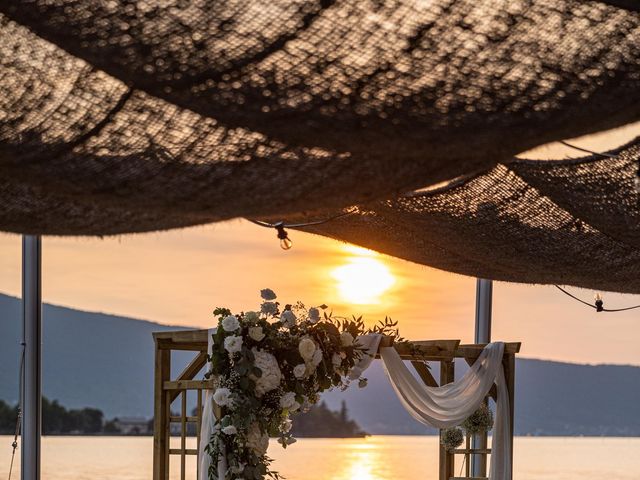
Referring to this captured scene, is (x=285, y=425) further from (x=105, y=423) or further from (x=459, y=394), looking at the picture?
(x=105, y=423)

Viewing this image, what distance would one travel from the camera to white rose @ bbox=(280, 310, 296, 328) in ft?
20.1

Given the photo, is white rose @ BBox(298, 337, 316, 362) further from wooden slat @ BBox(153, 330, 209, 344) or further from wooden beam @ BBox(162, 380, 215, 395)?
wooden slat @ BBox(153, 330, 209, 344)


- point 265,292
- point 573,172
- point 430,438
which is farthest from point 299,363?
point 430,438

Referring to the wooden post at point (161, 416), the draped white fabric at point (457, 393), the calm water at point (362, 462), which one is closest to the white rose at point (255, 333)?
the draped white fabric at point (457, 393)

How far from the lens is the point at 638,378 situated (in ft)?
31.0

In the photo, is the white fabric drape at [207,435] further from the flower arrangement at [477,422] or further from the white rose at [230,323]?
the flower arrangement at [477,422]

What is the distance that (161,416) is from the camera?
23.4 ft

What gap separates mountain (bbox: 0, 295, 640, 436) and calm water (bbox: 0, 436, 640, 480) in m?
1.45

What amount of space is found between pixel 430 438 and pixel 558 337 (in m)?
17.7

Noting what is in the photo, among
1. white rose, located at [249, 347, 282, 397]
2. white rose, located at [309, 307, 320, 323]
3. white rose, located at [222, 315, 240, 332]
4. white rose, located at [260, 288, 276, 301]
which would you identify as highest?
white rose, located at [260, 288, 276, 301]

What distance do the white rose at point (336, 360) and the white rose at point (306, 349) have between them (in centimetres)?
33

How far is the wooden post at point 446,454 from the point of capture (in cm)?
780

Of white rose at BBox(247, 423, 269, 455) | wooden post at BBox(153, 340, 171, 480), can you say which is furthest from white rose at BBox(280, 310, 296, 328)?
wooden post at BBox(153, 340, 171, 480)

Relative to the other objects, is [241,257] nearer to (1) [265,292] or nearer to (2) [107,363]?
(2) [107,363]
